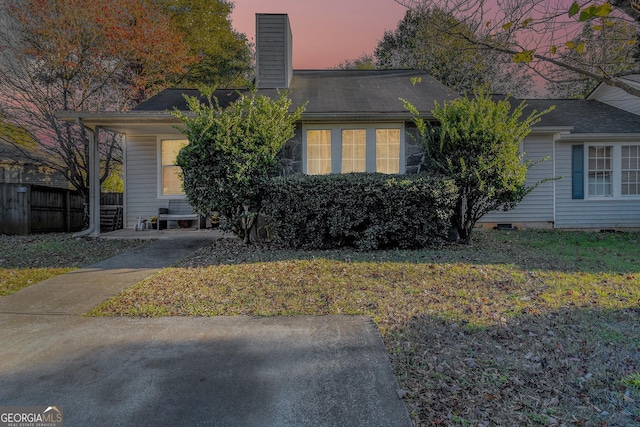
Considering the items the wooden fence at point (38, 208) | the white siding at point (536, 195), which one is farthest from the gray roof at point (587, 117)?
the wooden fence at point (38, 208)

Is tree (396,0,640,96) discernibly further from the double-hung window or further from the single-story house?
the double-hung window

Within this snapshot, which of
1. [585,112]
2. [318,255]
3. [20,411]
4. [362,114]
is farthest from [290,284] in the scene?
[585,112]

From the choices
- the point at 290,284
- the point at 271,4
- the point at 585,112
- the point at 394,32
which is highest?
the point at 394,32

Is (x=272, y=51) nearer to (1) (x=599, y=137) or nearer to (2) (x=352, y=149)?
(2) (x=352, y=149)

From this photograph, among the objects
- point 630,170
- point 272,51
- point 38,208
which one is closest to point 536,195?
point 630,170

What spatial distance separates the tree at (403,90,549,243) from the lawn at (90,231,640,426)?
1.12m

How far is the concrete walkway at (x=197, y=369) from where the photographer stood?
2.28 metres

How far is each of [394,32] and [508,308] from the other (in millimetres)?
21586

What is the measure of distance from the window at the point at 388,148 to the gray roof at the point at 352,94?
0.60 meters

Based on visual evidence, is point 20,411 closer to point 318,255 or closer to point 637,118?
point 318,255

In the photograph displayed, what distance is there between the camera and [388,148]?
31.2 feet

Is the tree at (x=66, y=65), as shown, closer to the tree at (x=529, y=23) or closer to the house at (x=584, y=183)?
the tree at (x=529, y=23)

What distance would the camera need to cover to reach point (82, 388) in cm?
254

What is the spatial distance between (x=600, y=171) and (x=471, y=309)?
32.6 feet
